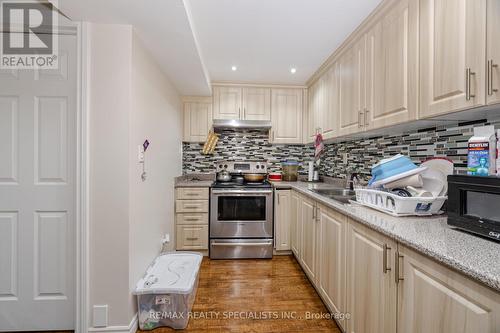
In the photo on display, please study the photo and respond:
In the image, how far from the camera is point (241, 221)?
2.95 metres

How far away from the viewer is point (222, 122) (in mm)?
3270

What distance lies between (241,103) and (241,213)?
4.91 feet

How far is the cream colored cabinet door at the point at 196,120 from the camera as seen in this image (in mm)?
3387

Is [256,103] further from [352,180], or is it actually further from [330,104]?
[352,180]

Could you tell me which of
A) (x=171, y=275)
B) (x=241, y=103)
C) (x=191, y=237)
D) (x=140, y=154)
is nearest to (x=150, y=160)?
(x=140, y=154)

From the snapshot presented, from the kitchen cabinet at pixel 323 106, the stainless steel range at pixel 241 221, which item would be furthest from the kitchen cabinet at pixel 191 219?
the kitchen cabinet at pixel 323 106

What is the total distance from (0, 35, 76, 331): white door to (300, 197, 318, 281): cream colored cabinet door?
1.82m

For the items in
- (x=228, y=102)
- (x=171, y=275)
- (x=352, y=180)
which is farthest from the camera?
(x=228, y=102)

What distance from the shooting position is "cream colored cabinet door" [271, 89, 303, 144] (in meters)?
3.44

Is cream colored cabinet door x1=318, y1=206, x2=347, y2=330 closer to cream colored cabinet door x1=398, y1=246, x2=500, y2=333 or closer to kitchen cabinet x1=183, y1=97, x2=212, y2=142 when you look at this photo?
cream colored cabinet door x1=398, y1=246, x2=500, y2=333

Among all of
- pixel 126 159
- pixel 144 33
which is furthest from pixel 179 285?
pixel 144 33

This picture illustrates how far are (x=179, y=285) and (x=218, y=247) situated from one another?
3.97ft

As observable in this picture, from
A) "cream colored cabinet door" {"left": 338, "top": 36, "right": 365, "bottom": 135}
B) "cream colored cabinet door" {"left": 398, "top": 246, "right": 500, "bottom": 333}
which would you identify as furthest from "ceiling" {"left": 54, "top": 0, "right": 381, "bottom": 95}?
"cream colored cabinet door" {"left": 398, "top": 246, "right": 500, "bottom": 333}

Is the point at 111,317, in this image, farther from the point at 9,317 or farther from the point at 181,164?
the point at 181,164
